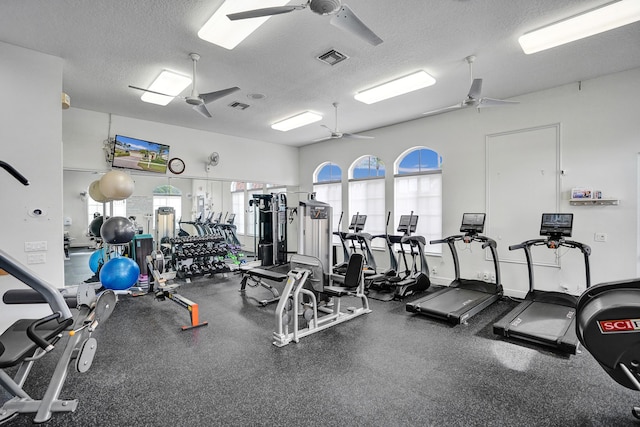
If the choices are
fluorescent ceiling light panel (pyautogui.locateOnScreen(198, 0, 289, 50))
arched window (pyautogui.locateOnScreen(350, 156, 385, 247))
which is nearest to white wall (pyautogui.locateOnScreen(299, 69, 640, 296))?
arched window (pyautogui.locateOnScreen(350, 156, 385, 247))

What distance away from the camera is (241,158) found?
25.3 feet

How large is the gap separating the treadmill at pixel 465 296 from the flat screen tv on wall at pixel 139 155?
562 centimetres

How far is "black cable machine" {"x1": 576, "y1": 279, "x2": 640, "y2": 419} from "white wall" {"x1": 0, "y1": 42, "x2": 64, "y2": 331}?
5.18 metres

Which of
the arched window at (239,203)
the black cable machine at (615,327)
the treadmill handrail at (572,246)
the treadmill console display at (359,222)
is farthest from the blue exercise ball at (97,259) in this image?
the treadmill handrail at (572,246)

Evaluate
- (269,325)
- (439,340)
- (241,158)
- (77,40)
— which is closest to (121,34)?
(77,40)

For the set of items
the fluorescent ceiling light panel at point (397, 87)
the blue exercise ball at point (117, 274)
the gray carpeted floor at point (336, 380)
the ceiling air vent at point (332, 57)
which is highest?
the ceiling air vent at point (332, 57)

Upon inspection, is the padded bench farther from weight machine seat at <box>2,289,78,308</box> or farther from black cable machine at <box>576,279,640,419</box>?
black cable machine at <box>576,279,640,419</box>

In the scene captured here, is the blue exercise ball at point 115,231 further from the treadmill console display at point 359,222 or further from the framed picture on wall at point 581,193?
the framed picture on wall at point 581,193

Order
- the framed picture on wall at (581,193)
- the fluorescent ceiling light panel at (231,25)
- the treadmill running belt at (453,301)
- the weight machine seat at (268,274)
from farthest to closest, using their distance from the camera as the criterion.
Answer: the weight machine seat at (268,274)
the framed picture on wall at (581,193)
the treadmill running belt at (453,301)
the fluorescent ceiling light panel at (231,25)

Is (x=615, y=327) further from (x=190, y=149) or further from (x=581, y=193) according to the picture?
(x=190, y=149)

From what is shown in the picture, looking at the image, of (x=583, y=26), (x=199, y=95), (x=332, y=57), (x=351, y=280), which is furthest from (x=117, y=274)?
(x=583, y=26)

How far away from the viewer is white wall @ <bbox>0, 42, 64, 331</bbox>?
11.2 feet

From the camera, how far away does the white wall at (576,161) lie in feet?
13.8

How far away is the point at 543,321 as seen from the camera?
3.65m
